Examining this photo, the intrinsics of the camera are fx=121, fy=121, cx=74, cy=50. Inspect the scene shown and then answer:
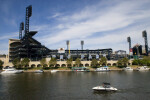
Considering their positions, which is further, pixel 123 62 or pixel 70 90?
pixel 123 62

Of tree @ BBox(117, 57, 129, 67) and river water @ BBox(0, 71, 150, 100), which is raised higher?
tree @ BBox(117, 57, 129, 67)

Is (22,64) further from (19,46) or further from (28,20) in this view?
(28,20)

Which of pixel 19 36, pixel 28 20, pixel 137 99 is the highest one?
pixel 28 20

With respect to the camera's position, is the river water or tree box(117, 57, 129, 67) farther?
tree box(117, 57, 129, 67)

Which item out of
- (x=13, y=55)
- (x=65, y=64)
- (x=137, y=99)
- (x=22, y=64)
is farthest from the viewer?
(x=13, y=55)

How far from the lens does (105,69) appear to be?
11769cm

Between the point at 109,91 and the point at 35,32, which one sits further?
the point at 35,32

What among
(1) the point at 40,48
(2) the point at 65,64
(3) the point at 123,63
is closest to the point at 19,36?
(1) the point at 40,48

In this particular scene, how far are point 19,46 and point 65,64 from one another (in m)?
67.2

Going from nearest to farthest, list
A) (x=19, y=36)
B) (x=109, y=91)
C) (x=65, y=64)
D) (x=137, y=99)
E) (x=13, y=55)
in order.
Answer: (x=137, y=99), (x=109, y=91), (x=65, y=64), (x=13, y=55), (x=19, y=36)

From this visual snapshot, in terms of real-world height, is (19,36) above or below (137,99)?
above

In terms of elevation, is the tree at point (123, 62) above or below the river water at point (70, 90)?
above

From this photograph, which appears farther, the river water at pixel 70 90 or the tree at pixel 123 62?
the tree at pixel 123 62

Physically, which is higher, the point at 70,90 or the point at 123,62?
the point at 123,62
